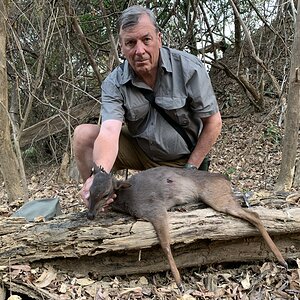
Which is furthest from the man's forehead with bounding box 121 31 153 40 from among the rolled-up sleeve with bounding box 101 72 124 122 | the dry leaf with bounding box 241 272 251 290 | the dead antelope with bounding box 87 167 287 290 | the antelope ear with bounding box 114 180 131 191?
the dry leaf with bounding box 241 272 251 290

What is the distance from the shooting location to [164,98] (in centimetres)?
417

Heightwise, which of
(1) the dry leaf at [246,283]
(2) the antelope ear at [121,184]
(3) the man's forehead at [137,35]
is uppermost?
(3) the man's forehead at [137,35]

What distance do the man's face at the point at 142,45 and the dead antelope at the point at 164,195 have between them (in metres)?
0.95

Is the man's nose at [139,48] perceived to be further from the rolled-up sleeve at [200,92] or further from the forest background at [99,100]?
the forest background at [99,100]

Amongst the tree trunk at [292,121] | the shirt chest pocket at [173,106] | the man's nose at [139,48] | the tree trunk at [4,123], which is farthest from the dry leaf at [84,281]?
the tree trunk at [292,121]

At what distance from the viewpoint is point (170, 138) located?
170 inches

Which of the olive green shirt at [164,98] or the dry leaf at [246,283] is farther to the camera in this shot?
the olive green shirt at [164,98]

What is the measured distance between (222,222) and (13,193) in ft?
11.1

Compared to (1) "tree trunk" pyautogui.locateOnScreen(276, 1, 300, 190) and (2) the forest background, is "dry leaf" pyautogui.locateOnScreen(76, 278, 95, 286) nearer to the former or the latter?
(2) the forest background

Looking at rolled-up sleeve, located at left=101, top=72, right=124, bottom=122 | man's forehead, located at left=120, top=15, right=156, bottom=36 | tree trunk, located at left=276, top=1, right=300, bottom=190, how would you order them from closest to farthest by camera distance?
man's forehead, located at left=120, top=15, right=156, bottom=36, rolled-up sleeve, located at left=101, top=72, right=124, bottom=122, tree trunk, located at left=276, top=1, right=300, bottom=190

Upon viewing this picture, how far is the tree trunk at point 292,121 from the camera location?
553cm

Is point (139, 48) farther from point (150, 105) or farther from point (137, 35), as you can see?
point (150, 105)

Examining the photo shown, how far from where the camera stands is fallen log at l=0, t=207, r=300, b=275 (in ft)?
11.5

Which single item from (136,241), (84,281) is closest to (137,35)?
(136,241)
